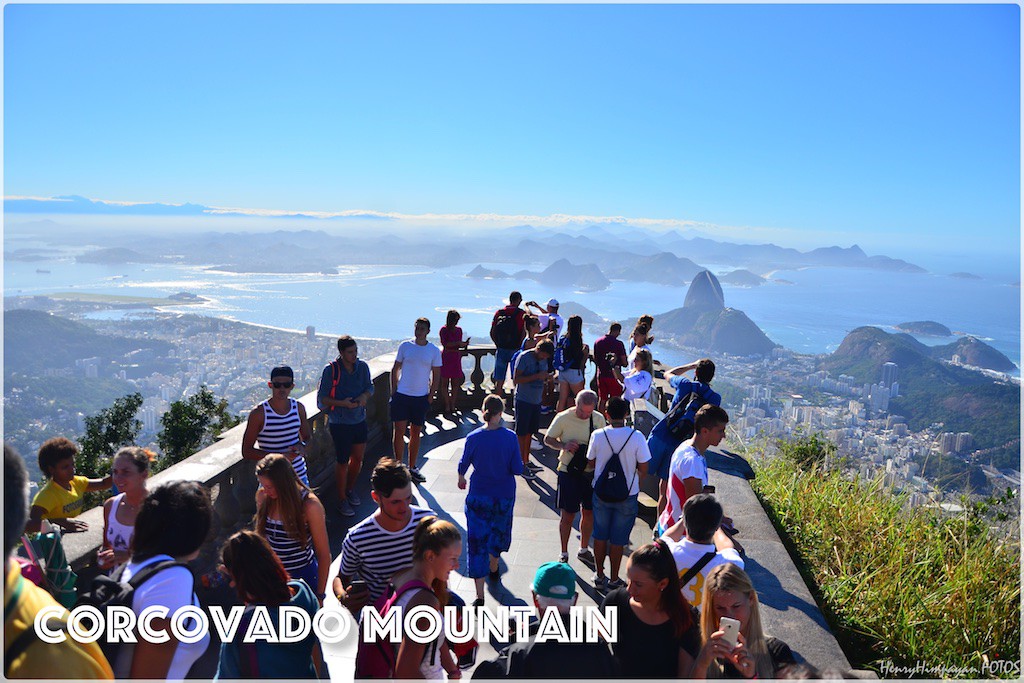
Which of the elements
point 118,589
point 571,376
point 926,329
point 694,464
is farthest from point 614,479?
point 926,329

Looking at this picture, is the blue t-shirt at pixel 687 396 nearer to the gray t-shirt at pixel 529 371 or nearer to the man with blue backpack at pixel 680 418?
the man with blue backpack at pixel 680 418

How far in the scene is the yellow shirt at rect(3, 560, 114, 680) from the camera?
1986mm

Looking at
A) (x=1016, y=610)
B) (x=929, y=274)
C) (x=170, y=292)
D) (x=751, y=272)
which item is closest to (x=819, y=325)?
(x=751, y=272)

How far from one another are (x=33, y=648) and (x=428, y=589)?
56.3 inches

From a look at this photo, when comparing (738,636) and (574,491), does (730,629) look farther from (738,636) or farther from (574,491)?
(574,491)

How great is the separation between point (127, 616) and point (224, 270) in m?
151

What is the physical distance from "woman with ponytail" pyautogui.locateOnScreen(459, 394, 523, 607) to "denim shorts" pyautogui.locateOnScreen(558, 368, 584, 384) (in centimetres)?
298

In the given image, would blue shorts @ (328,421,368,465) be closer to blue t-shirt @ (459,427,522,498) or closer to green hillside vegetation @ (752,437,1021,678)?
blue t-shirt @ (459,427,522,498)

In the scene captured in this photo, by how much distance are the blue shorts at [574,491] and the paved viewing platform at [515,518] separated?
0.59 metres

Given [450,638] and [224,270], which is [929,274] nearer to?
[224,270]

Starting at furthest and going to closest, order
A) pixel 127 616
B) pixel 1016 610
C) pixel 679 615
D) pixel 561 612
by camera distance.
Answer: pixel 1016 610
pixel 561 612
pixel 679 615
pixel 127 616

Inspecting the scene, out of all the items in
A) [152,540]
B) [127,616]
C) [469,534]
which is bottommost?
[469,534]

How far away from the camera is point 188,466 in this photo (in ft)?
17.6

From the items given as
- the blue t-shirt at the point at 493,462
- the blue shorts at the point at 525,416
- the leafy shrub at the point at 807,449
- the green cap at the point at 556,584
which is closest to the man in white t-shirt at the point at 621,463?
the blue t-shirt at the point at 493,462
